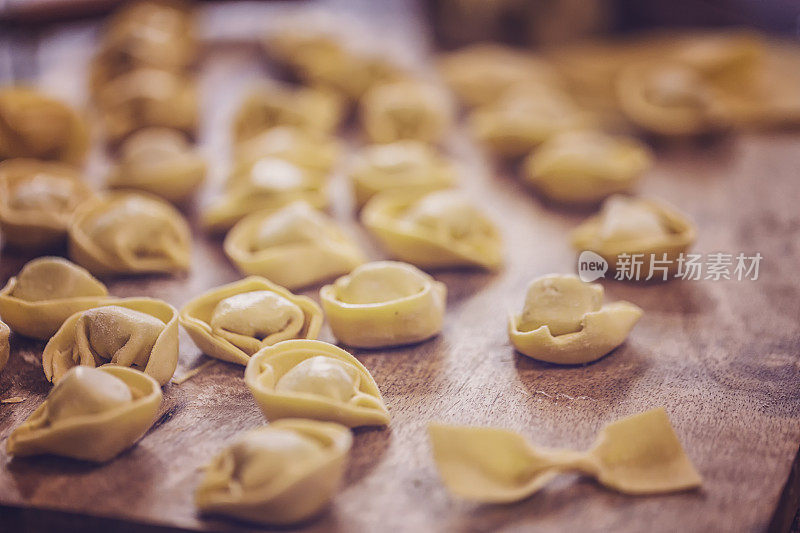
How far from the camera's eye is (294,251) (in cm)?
161

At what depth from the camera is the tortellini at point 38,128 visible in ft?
6.99

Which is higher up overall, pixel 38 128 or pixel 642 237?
pixel 38 128

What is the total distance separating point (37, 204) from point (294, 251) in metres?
0.68

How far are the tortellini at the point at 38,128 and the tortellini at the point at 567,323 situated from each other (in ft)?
5.01

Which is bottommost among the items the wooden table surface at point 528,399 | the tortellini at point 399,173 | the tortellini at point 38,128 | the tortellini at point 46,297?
the wooden table surface at point 528,399

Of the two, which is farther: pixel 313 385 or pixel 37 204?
pixel 37 204

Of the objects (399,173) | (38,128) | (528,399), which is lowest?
(528,399)

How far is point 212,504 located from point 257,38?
2.89 m

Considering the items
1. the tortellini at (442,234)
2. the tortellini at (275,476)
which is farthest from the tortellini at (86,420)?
the tortellini at (442,234)

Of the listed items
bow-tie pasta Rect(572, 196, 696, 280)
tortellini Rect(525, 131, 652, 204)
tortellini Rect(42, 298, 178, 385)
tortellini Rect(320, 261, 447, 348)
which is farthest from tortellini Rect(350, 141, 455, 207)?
tortellini Rect(42, 298, 178, 385)

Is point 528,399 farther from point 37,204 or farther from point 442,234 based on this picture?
point 37,204

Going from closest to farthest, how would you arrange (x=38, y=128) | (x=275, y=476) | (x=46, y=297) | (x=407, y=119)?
(x=275, y=476) < (x=46, y=297) < (x=38, y=128) < (x=407, y=119)

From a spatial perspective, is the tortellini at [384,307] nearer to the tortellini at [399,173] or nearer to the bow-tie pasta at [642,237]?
the bow-tie pasta at [642,237]

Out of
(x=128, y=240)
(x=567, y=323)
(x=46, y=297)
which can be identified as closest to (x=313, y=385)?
(x=567, y=323)
